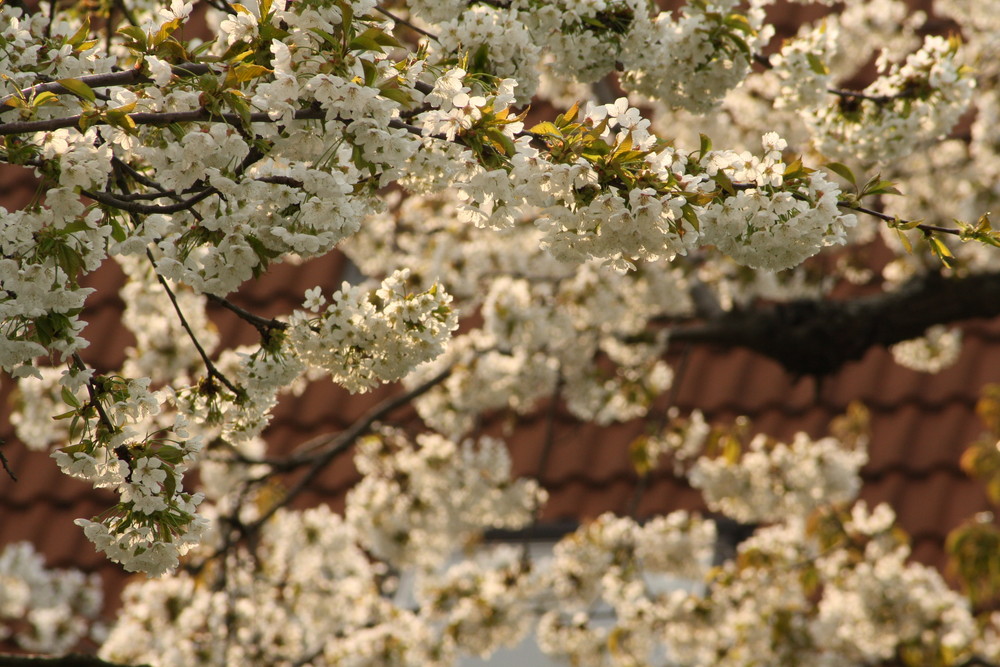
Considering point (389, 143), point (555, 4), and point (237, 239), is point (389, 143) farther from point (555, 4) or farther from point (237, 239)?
point (555, 4)

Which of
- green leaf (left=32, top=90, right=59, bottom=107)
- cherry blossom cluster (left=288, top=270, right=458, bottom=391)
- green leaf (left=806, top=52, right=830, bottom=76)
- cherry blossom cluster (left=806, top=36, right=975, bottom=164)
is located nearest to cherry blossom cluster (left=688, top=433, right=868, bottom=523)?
cherry blossom cluster (left=806, top=36, right=975, bottom=164)

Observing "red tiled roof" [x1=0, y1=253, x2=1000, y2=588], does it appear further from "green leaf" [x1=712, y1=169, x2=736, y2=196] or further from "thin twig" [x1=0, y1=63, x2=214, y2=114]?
"thin twig" [x1=0, y1=63, x2=214, y2=114]

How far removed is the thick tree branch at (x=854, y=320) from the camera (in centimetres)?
315

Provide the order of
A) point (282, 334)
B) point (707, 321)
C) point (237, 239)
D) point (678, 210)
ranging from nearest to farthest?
point (678, 210) < point (237, 239) < point (282, 334) < point (707, 321)

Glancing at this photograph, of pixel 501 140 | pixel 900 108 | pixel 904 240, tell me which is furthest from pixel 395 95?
pixel 900 108

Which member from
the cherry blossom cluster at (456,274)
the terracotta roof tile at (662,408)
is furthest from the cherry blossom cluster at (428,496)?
the terracotta roof tile at (662,408)

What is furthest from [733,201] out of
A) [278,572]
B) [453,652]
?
[278,572]

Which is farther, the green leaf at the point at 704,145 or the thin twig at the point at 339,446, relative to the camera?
the thin twig at the point at 339,446

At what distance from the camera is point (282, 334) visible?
1857 millimetres

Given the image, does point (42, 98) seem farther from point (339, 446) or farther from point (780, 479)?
point (780, 479)

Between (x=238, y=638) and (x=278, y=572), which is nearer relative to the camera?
(x=238, y=638)

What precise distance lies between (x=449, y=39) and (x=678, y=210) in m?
0.67

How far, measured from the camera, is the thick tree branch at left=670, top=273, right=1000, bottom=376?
10.3ft

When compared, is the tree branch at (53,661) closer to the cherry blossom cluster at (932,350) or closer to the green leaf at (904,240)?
the green leaf at (904,240)
